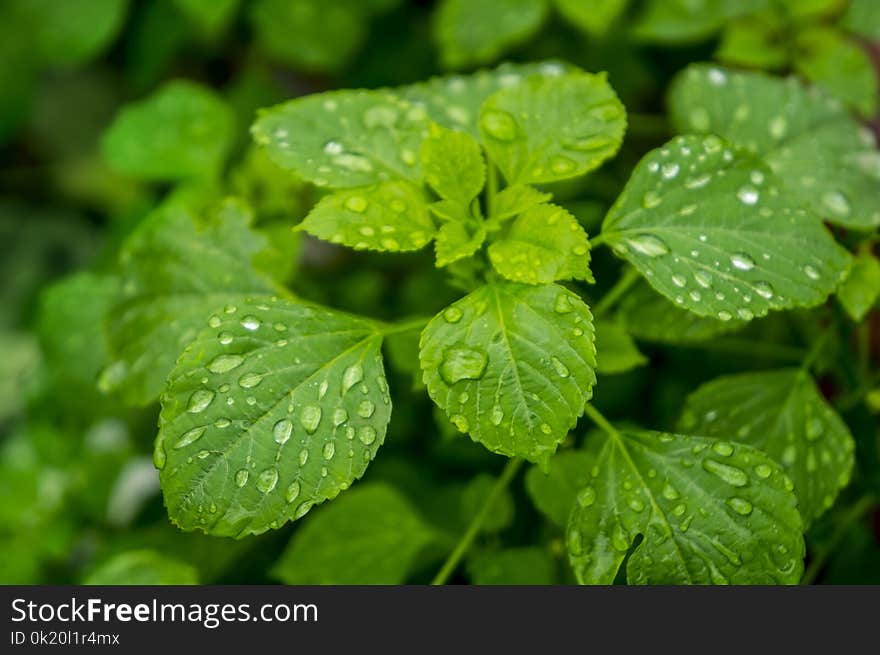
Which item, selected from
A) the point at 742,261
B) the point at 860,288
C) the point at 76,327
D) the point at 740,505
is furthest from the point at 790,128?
the point at 76,327

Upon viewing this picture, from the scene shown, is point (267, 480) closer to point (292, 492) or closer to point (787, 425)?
point (292, 492)

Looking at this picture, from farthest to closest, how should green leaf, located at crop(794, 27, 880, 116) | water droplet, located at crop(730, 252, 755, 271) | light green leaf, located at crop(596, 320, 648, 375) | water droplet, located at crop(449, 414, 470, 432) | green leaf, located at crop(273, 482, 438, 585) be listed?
1. green leaf, located at crop(794, 27, 880, 116)
2. green leaf, located at crop(273, 482, 438, 585)
3. light green leaf, located at crop(596, 320, 648, 375)
4. water droplet, located at crop(730, 252, 755, 271)
5. water droplet, located at crop(449, 414, 470, 432)

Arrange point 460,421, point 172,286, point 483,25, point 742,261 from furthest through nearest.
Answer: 1. point 483,25
2. point 172,286
3. point 742,261
4. point 460,421

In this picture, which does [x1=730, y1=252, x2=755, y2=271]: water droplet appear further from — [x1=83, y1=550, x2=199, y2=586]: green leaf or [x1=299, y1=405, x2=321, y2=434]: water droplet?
[x1=83, y1=550, x2=199, y2=586]: green leaf

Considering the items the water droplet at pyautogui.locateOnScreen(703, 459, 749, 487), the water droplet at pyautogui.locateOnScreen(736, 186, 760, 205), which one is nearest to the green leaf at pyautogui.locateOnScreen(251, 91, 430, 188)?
the water droplet at pyautogui.locateOnScreen(736, 186, 760, 205)

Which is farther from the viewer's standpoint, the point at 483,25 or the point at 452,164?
the point at 483,25

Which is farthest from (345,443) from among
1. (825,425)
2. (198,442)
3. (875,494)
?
(875,494)
